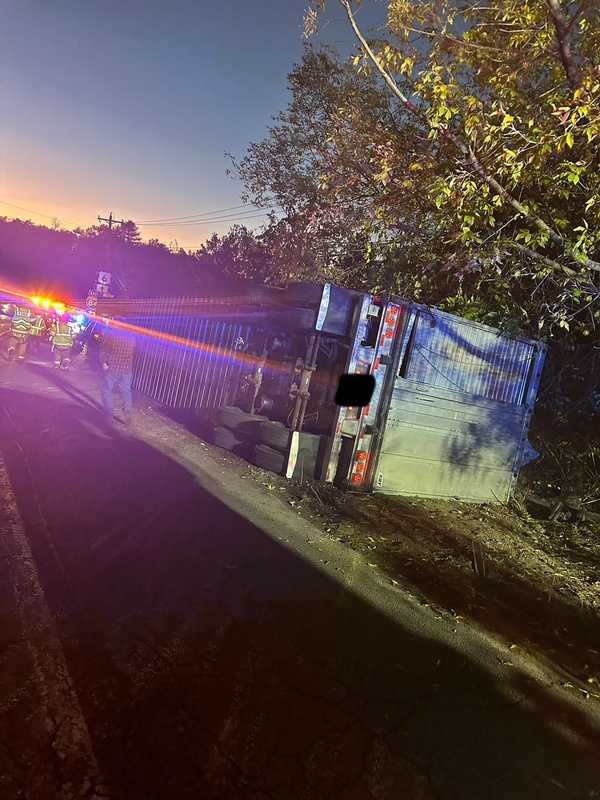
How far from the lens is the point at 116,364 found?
909cm

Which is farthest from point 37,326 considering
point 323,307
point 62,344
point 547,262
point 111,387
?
point 547,262

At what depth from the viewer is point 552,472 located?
30.9ft

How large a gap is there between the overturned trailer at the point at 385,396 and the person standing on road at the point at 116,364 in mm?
1628

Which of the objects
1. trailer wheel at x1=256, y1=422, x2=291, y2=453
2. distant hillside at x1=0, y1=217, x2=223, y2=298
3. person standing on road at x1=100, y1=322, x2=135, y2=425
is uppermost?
distant hillside at x1=0, y1=217, x2=223, y2=298

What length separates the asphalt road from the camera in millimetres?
2404

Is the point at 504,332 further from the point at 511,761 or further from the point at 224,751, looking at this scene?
the point at 224,751

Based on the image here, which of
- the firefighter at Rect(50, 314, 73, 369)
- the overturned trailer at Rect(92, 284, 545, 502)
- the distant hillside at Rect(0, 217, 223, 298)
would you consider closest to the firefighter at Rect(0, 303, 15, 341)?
the firefighter at Rect(50, 314, 73, 369)

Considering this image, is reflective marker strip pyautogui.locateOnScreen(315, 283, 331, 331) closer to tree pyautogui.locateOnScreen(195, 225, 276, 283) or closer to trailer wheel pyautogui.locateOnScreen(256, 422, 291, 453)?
trailer wheel pyautogui.locateOnScreen(256, 422, 291, 453)

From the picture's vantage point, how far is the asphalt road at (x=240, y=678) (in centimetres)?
240

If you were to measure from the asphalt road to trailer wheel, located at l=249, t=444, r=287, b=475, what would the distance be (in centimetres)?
203

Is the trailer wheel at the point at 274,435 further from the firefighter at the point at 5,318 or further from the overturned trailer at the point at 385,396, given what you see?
the firefighter at the point at 5,318

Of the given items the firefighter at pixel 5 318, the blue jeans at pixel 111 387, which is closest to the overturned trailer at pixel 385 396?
the blue jeans at pixel 111 387

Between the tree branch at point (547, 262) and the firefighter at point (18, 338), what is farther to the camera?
the firefighter at point (18, 338)

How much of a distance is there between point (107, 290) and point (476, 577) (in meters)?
19.2
